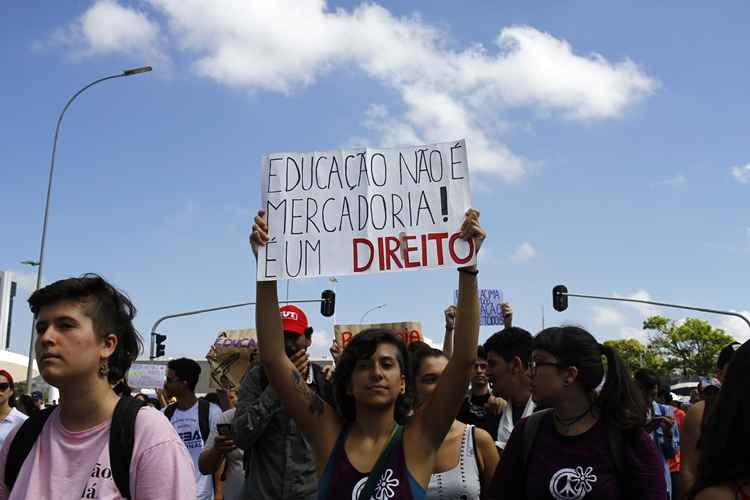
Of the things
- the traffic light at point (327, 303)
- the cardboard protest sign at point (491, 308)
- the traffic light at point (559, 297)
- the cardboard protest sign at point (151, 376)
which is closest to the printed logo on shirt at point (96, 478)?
the cardboard protest sign at point (491, 308)

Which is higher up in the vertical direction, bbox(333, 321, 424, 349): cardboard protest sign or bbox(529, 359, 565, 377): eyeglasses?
bbox(333, 321, 424, 349): cardboard protest sign

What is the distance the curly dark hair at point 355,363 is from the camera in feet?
12.2

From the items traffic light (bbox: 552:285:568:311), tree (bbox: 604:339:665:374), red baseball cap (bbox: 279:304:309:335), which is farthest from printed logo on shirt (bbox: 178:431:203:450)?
tree (bbox: 604:339:665:374)

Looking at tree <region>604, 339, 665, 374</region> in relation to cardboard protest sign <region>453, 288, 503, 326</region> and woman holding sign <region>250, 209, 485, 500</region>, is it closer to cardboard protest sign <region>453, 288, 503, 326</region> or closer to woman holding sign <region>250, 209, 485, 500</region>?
cardboard protest sign <region>453, 288, 503, 326</region>

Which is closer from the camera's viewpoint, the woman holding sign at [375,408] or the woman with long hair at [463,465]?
the woman holding sign at [375,408]

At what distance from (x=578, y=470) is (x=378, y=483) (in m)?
0.95

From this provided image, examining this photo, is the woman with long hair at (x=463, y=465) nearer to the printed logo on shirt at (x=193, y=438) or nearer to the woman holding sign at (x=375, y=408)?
the woman holding sign at (x=375, y=408)

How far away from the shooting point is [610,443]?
144 inches

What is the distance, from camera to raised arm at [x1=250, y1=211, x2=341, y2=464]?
367 cm

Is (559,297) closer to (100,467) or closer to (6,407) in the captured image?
(6,407)

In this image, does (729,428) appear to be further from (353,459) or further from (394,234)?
(394,234)

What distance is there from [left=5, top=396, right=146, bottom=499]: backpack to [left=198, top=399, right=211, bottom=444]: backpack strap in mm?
5405

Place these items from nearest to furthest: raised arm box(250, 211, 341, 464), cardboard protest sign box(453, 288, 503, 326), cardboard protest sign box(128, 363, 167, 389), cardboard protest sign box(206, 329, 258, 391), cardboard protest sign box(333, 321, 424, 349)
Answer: raised arm box(250, 211, 341, 464), cardboard protest sign box(206, 329, 258, 391), cardboard protest sign box(333, 321, 424, 349), cardboard protest sign box(453, 288, 503, 326), cardboard protest sign box(128, 363, 167, 389)

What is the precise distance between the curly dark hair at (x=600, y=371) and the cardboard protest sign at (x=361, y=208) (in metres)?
0.71
